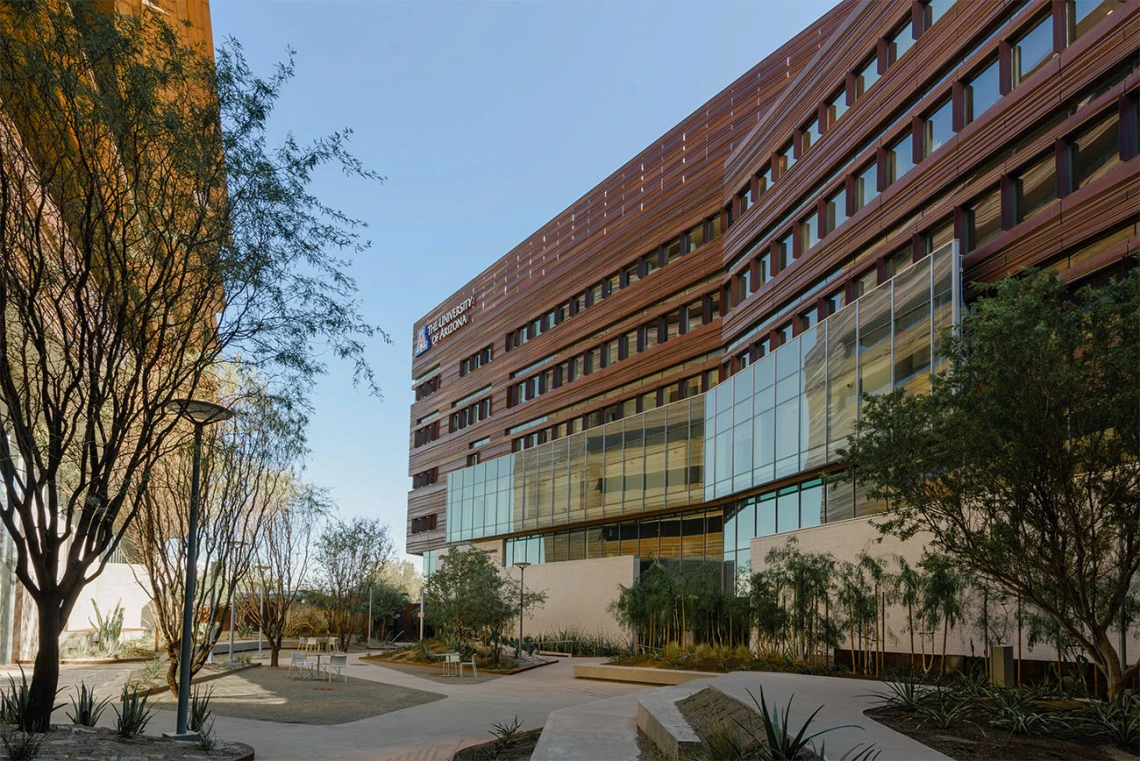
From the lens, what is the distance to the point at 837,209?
1286 inches

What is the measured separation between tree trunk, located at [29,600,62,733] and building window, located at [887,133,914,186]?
80.1 ft

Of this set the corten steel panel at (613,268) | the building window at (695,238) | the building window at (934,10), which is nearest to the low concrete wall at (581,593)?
the corten steel panel at (613,268)

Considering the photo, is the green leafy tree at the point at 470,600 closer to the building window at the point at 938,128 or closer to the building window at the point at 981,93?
the building window at the point at 938,128

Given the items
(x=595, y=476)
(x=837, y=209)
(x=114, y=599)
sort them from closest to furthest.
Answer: (x=837, y=209), (x=114, y=599), (x=595, y=476)

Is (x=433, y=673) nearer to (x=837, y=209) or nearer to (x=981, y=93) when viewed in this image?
(x=837, y=209)

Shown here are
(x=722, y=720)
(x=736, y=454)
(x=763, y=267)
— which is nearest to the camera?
(x=722, y=720)

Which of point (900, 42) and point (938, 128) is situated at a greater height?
point (900, 42)

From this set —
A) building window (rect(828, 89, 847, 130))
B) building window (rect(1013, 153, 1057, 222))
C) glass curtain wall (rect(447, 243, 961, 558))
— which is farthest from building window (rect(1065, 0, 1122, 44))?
building window (rect(828, 89, 847, 130))

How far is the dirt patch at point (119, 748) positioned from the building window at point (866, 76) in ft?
87.3

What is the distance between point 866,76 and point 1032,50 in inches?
327

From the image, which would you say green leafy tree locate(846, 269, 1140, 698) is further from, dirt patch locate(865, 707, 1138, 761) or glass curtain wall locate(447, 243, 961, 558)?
glass curtain wall locate(447, 243, 961, 558)

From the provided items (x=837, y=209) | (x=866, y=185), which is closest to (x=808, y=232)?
(x=837, y=209)

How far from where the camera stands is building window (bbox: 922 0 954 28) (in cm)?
2723

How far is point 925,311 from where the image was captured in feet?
83.0
